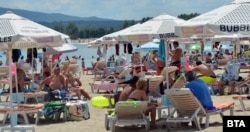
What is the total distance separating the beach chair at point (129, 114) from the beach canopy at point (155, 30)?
9.41 feet

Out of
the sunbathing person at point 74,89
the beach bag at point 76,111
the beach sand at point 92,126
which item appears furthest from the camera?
the sunbathing person at point 74,89

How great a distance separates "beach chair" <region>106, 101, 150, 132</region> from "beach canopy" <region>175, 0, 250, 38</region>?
154 cm

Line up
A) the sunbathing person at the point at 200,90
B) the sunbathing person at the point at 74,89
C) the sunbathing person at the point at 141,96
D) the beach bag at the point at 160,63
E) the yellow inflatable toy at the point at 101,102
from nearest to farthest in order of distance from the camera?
1. the sunbathing person at the point at 200,90
2. the sunbathing person at the point at 141,96
3. the yellow inflatable toy at the point at 101,102
4. the sunbathing person at the point at 74,89
5. the beach bag at the point at 160,63

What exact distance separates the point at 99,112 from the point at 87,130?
250cm

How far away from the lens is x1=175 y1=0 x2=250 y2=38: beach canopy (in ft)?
29.3

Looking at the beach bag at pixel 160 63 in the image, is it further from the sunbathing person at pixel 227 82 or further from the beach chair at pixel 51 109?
the beach chair at pixel 51 109

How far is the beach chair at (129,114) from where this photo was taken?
9.24 meters

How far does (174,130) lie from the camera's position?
9.57m

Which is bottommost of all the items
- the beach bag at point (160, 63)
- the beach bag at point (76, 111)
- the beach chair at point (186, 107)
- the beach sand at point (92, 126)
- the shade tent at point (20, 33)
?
the beach sand at point (92, 126)

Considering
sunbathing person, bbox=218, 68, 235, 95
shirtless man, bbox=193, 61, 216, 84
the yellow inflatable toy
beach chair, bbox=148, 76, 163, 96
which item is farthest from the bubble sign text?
shirtless man, bbox=193, 61, 216, 84

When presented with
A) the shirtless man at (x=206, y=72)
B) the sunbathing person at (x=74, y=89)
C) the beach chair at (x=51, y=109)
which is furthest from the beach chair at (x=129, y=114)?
the shirtless man at (x=206, y=72)

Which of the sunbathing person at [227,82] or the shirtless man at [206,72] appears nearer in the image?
the sunbathing person at [227,82]

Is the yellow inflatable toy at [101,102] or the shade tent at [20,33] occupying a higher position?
the shade tent at [20,33]

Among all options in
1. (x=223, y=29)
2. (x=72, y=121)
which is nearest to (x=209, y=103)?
(x=223, y=29)
